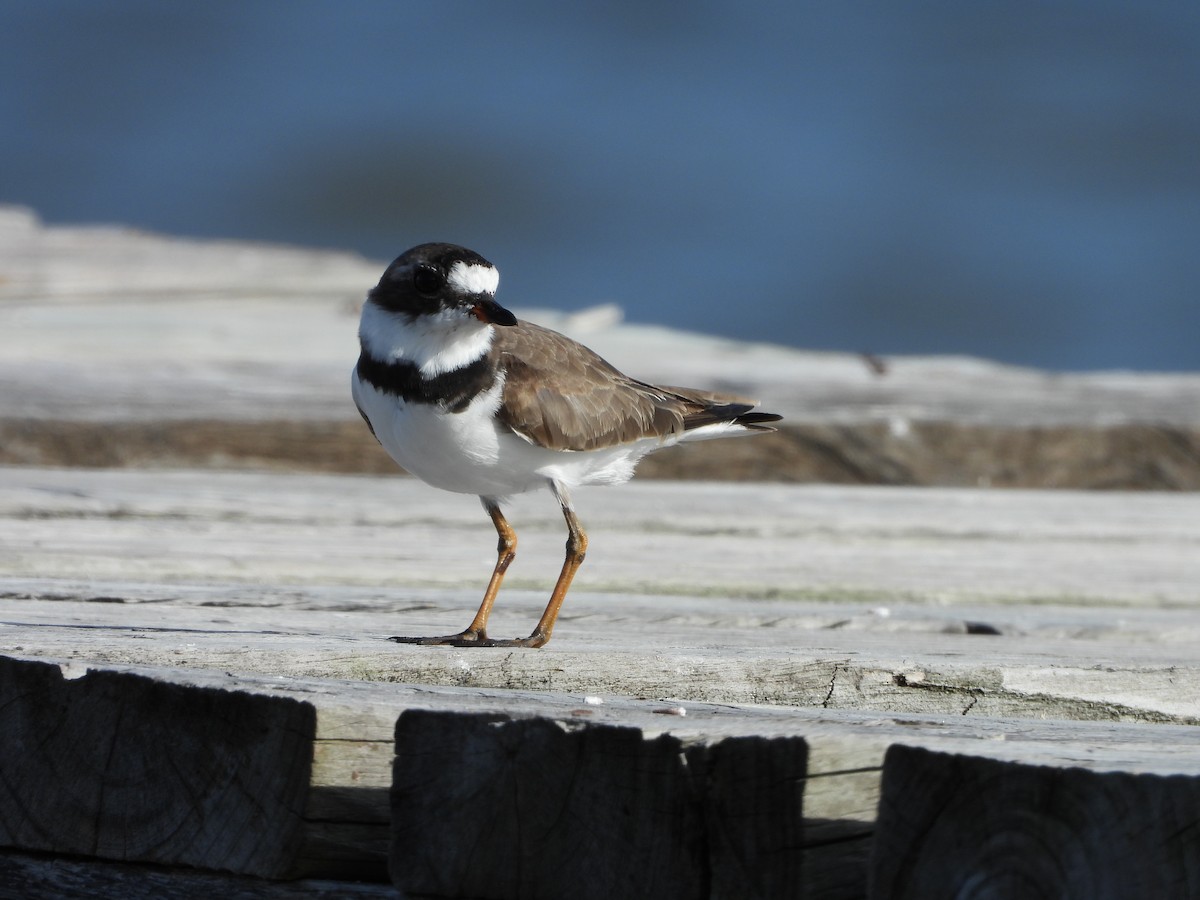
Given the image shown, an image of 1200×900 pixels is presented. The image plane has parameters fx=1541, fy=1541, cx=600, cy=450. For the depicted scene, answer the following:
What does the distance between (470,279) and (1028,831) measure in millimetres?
2184

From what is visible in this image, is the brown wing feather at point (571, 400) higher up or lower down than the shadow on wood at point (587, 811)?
higher up

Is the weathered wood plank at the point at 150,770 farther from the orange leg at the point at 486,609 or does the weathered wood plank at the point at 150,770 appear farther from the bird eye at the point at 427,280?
the bird eye at the point at 427,280

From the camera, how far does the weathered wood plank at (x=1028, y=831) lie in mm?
1659

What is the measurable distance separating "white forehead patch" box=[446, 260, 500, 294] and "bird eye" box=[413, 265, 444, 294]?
0.08ft

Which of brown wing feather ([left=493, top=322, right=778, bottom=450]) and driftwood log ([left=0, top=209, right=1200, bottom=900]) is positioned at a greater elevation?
brown wing feather ([left=493, top=322, right=778, bottom=450])

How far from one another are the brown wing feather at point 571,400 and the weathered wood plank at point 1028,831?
77.9 inches

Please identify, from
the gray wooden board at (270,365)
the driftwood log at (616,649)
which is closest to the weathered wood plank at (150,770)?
→ the driftwood log at (616,649)

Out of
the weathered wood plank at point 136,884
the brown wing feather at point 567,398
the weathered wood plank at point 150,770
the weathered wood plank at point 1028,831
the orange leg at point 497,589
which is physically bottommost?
the weathered wood plank at point 136,884

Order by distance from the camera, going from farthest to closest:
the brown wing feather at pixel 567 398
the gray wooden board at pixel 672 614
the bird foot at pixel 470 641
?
the brown wing feather at pixel 567 398, the bird foot at pixel 470 641, the gray wooden board at pixel 672 614

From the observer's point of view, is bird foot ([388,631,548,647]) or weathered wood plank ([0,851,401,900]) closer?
weathered wood plank ([0,851,401,900])

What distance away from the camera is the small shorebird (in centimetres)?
352

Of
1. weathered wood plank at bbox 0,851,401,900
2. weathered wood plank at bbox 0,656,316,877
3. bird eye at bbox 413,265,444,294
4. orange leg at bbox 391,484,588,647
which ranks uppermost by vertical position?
bird eye at bbox 413,265,444,294

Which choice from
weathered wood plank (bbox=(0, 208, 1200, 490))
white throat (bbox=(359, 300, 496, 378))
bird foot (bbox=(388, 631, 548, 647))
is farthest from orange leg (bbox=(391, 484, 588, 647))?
weathered wood plank (bbox=(0, 208, 1200, 490))

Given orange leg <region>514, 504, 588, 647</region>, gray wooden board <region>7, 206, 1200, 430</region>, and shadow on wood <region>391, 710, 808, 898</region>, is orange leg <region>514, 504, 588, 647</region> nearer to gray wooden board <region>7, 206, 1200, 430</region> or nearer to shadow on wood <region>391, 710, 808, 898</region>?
shadow on wood <region>391, 710, 808, 898</region>
